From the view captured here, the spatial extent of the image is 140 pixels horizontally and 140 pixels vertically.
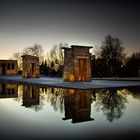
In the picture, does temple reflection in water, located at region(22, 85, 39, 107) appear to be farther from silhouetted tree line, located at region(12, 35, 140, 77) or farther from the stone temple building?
silhouetted tree line, located at region(12, 35, 140, 77)

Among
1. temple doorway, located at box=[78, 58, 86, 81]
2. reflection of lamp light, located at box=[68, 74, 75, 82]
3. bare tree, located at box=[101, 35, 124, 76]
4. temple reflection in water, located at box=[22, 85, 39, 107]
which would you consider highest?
bare tree, located at box=[101, 35, 124, 76]

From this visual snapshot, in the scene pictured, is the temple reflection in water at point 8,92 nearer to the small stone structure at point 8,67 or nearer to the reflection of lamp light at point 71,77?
the reflection of lamp light at point 71,77

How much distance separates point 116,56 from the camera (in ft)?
174

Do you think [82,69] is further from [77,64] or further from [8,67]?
[8,67]

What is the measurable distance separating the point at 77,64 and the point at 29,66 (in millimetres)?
16427

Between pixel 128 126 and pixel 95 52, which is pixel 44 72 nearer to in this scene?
pixel 95 52

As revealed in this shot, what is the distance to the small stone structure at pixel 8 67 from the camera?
5872cm

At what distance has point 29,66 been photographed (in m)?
41.9

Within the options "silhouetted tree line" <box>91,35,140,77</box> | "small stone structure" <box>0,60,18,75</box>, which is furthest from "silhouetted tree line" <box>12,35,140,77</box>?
"small stone structure" <box>0,60,18,75</box>

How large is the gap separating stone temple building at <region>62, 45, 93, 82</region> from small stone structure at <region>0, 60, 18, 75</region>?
3375 cm

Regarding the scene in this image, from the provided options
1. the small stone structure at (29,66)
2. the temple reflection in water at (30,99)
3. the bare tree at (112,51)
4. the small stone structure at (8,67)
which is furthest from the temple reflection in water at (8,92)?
the small stone structure at (8,67)

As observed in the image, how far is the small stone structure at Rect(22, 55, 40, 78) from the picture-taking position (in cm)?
4122

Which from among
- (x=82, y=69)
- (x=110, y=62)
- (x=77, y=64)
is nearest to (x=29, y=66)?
(x=82, y=69)

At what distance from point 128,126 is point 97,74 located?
134 feet
